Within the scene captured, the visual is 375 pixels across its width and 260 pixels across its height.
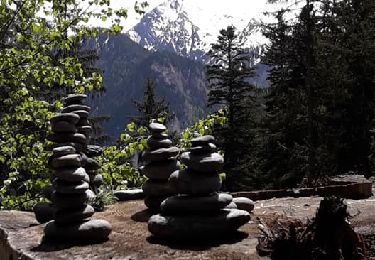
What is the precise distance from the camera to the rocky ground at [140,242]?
287 inches

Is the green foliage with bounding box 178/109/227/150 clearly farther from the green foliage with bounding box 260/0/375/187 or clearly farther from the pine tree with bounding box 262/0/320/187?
the green foliage with bounding box 260/0/375/187

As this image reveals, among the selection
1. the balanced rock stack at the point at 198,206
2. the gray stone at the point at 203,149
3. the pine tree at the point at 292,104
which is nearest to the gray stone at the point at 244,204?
the balanced rock stack at the point at 198,206

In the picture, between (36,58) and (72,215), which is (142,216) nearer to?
(72,215)

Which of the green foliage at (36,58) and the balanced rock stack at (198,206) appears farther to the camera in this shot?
the green foliage at (36,58)

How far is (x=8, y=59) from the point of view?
11969mm

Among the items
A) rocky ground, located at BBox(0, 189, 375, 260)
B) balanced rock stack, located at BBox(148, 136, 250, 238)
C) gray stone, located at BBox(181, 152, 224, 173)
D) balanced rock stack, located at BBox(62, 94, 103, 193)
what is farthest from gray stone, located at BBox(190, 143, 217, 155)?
balanced rock stack, located at BBox(62, 94, 103, 193)

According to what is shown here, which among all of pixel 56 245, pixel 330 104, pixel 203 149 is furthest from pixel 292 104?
pixel 56 245

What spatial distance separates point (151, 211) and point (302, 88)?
21.6m

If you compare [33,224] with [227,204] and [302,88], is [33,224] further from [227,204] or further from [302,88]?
[302,88]

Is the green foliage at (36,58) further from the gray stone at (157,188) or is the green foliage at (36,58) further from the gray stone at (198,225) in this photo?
the gray stone at (198,225)

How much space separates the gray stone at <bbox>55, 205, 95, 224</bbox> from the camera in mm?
8617

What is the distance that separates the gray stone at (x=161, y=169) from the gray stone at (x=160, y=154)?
0.11 meters

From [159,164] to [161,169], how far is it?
17 cm

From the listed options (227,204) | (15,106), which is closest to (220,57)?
(15,106)
